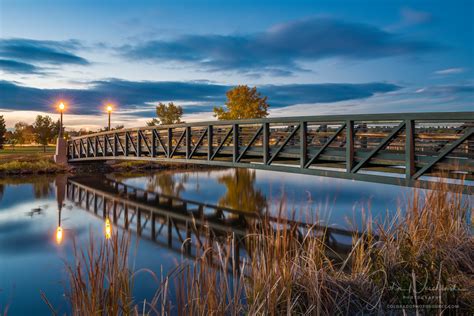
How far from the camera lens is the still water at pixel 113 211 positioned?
20.9 ft

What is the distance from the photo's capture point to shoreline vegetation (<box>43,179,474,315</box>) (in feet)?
10.0

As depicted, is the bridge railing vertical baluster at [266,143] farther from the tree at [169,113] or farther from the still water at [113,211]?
the tree at [169,113]

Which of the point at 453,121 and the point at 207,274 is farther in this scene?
the point at 453,121

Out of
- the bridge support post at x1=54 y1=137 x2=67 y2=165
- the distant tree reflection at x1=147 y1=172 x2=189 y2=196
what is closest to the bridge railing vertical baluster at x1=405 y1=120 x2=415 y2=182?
the distant tree reflection at x1=147 y1=172 x2=189 y2=196

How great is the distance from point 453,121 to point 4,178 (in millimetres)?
24577

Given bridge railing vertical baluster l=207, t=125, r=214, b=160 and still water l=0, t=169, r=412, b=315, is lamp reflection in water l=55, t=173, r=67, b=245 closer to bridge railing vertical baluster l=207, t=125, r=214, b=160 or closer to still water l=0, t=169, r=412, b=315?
still water l=0, t=169, r=412, b=315

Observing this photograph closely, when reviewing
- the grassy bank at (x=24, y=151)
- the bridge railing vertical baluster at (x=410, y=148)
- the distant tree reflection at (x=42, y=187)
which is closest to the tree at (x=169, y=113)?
the grassy bank at (x=24, y=151)

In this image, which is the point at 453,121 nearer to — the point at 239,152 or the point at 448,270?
the point at 448,270

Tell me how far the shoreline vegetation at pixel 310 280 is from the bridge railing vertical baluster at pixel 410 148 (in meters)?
3.71

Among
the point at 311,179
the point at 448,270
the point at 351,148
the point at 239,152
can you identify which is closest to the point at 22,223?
the point at 239,152

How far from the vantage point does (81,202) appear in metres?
16.0

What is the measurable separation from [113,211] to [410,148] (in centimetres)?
1040

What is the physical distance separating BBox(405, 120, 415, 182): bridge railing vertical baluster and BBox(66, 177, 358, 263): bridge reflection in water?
2.29 metres

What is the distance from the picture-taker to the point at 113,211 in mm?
13922
